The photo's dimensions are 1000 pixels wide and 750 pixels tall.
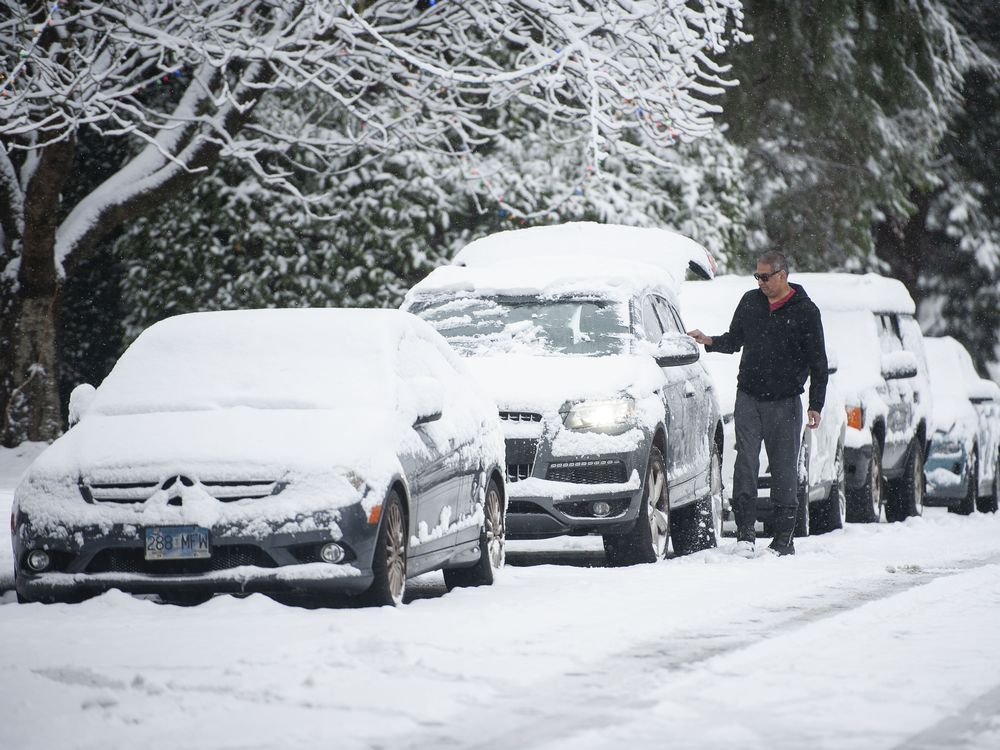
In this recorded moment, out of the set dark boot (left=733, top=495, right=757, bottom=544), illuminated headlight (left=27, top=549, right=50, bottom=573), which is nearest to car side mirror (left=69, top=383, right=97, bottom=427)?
illuminated headlight (left=27, top=549, right=50, bottom=573)

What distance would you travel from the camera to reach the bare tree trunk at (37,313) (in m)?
17.4

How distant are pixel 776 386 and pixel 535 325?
5.30 feet

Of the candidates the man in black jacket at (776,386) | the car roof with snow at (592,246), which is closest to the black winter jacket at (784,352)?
the man in black jacket at (776,386)

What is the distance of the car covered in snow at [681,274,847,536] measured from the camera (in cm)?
1388

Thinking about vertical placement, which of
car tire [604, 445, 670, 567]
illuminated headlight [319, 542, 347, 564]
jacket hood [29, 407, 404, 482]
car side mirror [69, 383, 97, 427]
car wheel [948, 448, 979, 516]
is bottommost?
car wheel [948, 448, 979, 516]

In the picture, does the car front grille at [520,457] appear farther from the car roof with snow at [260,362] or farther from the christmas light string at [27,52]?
the christmas light string at [27,52]

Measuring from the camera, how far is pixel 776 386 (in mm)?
11820

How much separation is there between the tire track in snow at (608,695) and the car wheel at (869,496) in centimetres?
747

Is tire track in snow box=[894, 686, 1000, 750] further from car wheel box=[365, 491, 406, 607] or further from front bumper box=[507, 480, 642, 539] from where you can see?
front bumper box=[507, 480, 642, 539]

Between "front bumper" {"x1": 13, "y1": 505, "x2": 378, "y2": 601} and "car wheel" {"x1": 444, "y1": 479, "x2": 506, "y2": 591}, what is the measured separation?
177cm

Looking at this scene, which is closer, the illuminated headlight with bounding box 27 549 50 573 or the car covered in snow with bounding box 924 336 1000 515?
the illuminated headlight with bounding box 27 549 50 573

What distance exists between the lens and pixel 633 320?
11.9m

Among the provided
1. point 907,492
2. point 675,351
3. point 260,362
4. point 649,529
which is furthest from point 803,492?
point 260,362

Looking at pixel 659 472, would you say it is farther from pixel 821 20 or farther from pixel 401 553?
pixel 821 20
